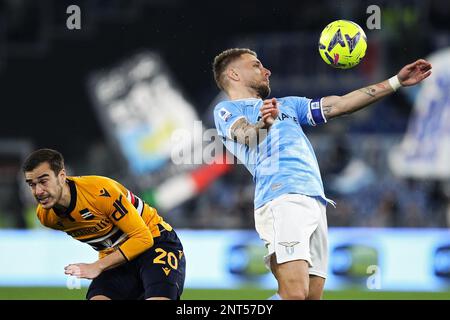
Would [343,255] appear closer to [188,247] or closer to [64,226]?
[188,247]

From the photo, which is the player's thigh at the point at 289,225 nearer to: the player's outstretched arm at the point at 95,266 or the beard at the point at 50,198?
the player's outstretched arm at the point at 95,266

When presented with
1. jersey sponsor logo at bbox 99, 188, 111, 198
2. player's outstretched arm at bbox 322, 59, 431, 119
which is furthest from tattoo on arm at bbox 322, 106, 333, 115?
jersey sponsor logo at bbox 99, 188, 111, 198

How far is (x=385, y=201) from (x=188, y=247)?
5.04 meters

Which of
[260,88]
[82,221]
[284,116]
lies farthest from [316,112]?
[82,221]

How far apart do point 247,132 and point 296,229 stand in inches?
30.1

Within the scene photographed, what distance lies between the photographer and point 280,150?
272 inches

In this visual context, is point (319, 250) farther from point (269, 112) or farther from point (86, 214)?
point (86, 214)

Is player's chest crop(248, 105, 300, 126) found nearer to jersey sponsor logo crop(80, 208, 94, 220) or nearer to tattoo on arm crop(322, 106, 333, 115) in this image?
tattoo on arm crop(322, 106, 333, 115)

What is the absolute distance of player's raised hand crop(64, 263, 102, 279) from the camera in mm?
6164

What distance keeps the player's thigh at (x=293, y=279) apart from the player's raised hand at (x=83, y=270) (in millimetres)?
1254

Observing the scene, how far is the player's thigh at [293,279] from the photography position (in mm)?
6438

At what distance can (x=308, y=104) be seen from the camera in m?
7.13
